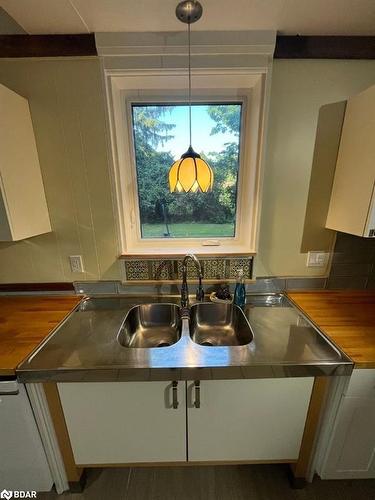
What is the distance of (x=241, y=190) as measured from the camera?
1260 millimetres

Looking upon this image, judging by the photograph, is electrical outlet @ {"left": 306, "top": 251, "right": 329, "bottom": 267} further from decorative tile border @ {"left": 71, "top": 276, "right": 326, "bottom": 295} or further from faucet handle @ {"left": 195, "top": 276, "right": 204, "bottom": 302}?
faucet handle @ {"left": 195, "top": 276, "right": 204, "bottom": 302}

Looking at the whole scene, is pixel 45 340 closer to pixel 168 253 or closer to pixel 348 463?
pixel 168 253

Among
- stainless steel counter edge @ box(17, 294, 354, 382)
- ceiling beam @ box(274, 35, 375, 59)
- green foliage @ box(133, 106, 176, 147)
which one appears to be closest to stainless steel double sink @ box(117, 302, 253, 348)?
stainless steel counter edge @ box(17, 294, 354, 382)

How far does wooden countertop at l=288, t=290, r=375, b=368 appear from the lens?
0.84m

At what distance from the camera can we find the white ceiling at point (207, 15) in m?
0.79

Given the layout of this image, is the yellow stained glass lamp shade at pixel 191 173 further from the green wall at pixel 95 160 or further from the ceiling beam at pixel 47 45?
the ceiling beam at pixel 47 45

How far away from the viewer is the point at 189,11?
→ 2.65ft

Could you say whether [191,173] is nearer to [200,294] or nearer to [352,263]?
[200,294]

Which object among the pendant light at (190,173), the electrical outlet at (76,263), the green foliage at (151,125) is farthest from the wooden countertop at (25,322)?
the green foliage at (151,125)

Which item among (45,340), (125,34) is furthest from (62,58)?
(45,340)

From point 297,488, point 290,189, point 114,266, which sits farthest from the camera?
point 114,266

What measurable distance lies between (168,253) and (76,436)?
0.97 metres

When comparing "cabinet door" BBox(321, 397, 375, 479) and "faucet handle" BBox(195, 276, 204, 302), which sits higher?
"faucet handle" BBox(195, 276, 204, 302)

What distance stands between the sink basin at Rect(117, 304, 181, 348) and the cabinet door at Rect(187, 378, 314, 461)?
0.36m
